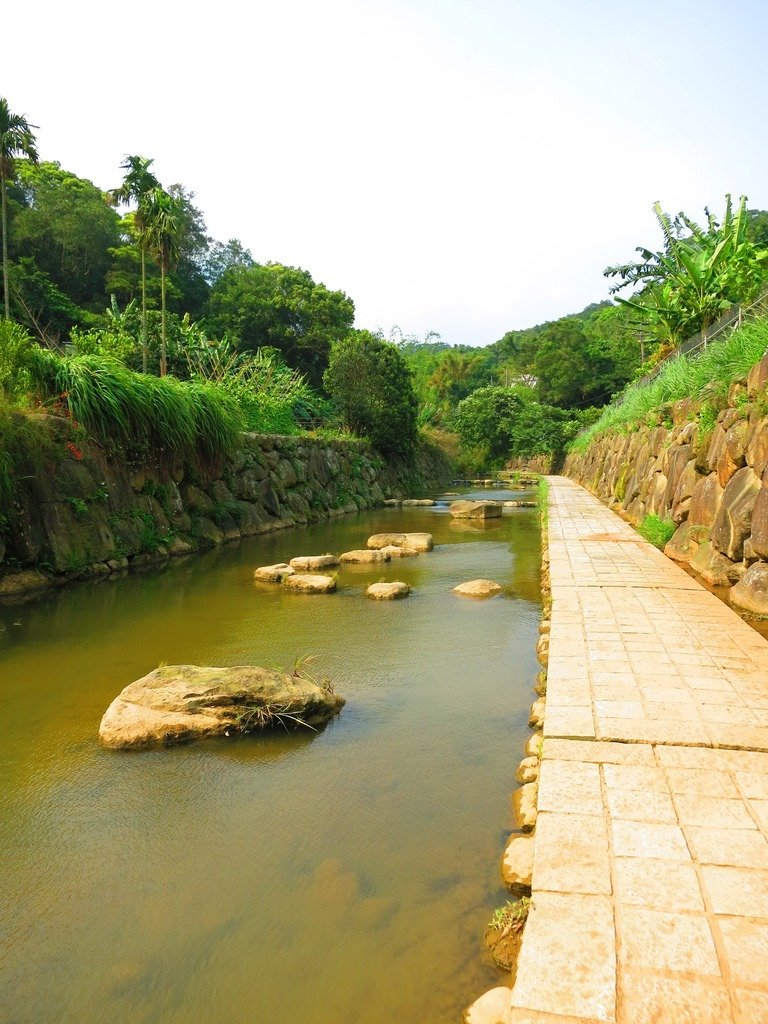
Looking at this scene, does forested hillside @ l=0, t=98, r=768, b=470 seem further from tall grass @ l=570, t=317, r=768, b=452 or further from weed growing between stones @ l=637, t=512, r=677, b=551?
weed growing between stones @ l=637, t=512, r=677, b=551

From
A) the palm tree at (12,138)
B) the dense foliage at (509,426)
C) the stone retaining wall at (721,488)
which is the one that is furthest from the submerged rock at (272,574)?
the dense foliage at (509,426)

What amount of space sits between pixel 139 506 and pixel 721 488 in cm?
797

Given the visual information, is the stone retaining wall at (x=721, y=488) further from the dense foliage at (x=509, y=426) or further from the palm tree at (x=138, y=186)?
the dense foliage at (x=509, y=426)

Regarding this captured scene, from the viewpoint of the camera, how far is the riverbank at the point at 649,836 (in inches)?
69.2

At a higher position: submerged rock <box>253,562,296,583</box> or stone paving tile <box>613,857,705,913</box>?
stone paving tile <box>613,857,705,913</box>

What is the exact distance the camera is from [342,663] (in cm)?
555

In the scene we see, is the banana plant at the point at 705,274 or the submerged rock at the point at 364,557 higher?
the banana plant at the point at 705,274

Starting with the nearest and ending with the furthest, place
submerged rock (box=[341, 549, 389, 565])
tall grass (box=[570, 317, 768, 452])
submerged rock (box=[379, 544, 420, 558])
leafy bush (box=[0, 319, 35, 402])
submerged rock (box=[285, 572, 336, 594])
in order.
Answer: tall grass (box=[570, 317, 768, 452]) < submerged rock (box=[285, 572, 336, 594]) < leafy bush (box=[0, 319, 35, 402]) < submerged rock (box=[341, 549, 389, 565]) < submerged rock (box=[379, 544, 420, 558])

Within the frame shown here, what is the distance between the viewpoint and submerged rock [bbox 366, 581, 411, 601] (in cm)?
780

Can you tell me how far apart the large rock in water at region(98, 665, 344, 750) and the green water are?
0.36 ft

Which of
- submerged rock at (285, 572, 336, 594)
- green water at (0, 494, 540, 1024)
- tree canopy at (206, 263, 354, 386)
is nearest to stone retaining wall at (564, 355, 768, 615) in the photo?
green water at (0, 494, 540, 1024)

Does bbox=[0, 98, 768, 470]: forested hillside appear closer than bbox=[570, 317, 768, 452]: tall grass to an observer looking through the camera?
No

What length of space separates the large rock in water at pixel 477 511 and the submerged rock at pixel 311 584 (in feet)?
29.0

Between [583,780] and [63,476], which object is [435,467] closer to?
[63,476]
